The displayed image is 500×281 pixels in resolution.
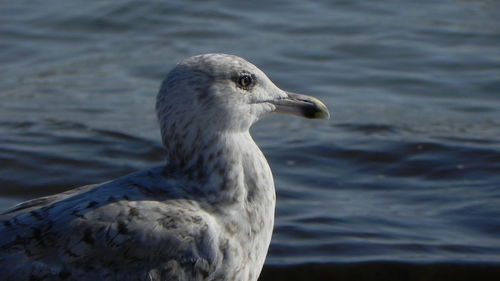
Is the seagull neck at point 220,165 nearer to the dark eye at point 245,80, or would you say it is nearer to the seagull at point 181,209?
the seagull at point 181,209

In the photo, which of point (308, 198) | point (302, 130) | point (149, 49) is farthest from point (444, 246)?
point (149, 49)

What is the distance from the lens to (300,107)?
236 inches

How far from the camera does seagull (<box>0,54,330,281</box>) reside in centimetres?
513

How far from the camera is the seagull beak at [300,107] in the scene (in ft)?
19.5

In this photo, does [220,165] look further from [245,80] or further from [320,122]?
[320,122]

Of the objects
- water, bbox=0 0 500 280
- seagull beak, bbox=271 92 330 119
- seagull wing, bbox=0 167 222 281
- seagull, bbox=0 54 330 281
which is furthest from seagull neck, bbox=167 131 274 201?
water, bbox=0 0 500 280

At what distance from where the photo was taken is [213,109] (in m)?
5.61

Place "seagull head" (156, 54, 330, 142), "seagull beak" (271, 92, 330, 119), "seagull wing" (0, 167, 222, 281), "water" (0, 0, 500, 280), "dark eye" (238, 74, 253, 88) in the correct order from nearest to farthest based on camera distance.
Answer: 1. "seagull wing" (0, 167, 222, 281)
2. "seagull head" (156, 54, 330, 142)
3. "dark eye" (238, 74, 253, 88)
4. "seagull beak" (271, 92, 330, 119)
5. "water" (0, 0, 500, 280)

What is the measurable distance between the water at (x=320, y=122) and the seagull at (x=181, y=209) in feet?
5.47

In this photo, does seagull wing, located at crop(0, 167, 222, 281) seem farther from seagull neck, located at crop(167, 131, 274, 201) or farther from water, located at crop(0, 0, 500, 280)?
water, located at crop(0, 0, 500, 280)

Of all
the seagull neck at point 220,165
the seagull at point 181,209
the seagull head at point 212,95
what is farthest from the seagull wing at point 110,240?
the seagull head at point 212,95

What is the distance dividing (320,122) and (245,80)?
4.39m

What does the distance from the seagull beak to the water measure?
1514 mm

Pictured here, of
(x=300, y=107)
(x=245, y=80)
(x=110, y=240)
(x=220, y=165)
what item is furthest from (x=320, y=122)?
(x=110, y=240)
